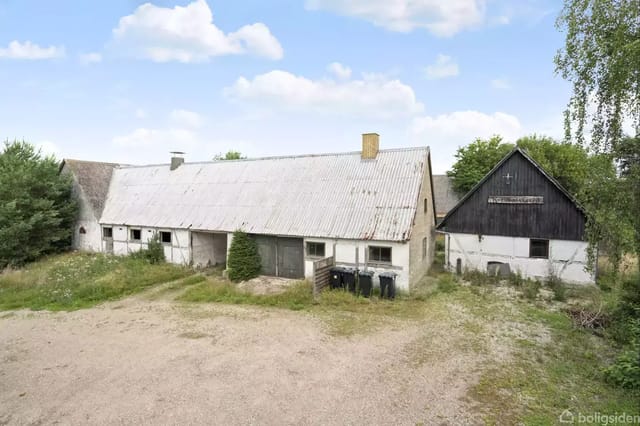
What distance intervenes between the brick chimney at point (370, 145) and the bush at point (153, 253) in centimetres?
1220

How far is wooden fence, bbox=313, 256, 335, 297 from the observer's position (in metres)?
13.9

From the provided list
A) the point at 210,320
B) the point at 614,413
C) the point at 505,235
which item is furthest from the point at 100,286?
the point at 505,235

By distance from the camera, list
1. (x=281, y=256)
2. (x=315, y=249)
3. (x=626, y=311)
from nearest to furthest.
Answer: (x=626, y=311)
(x=315, y=249)
(x=281, y=256)

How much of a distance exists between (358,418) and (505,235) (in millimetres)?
13519

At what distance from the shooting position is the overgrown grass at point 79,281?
14.3 m

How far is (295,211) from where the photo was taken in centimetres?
1747

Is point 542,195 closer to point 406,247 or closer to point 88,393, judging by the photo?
point 406,247

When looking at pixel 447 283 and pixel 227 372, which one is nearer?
pixel 227 372

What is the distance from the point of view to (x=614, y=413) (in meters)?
6.46

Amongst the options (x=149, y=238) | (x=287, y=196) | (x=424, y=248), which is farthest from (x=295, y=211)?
(x=149, y=238)

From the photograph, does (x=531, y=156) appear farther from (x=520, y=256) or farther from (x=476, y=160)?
(x=520, y=256)

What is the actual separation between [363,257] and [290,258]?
12.1ft

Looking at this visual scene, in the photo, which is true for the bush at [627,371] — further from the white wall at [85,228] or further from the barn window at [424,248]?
the white wall at [85,228]

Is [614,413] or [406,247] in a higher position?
[406,247]
